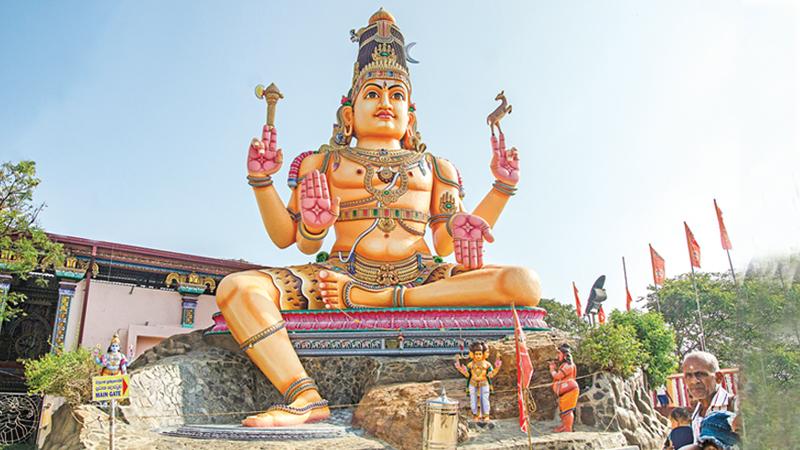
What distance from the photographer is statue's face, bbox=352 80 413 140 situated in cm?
783

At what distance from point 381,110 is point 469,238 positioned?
210 centimetres

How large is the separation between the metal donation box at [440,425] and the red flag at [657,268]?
10.4 metres

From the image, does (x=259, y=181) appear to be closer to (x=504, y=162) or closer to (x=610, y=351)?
(x=504, y=162)

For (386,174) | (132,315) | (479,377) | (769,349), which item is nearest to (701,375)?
(769,349)

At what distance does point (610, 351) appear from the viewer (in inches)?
228

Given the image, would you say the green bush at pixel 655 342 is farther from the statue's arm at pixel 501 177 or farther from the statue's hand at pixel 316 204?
the statue's hand at pixel 316 204

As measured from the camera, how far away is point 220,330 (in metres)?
6.88

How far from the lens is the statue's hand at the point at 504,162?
25.4ft

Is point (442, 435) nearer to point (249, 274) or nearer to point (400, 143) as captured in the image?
point (249, 274)

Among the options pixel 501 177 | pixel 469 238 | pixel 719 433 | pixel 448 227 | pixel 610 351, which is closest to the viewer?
pixel 719 433

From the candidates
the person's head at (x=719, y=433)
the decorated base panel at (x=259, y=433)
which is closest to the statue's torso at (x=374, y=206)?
the decorated base panel at (x=259, y=433)

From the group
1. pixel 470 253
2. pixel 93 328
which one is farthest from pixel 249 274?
pixel 93 328

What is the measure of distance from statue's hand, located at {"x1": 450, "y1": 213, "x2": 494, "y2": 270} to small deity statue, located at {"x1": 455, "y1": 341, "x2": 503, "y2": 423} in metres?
1.47

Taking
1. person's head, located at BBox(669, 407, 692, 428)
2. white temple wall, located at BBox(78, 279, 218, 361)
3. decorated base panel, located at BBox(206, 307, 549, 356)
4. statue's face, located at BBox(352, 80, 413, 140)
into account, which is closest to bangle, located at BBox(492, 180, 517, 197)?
statue's face, located at BBox(352, 80, 413, 140)
